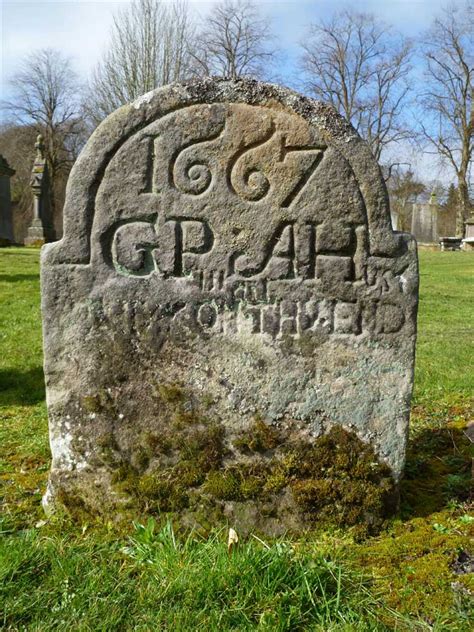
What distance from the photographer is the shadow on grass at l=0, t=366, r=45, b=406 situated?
454 centimetres

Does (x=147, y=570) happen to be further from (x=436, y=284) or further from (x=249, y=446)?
(x=436, y=284)

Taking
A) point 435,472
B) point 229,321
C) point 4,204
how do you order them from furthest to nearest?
point 4,204 → point 435,472 → point 229,321

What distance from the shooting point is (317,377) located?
2.67 m

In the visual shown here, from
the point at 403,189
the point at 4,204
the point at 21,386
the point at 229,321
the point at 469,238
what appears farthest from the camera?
the point at 403,189

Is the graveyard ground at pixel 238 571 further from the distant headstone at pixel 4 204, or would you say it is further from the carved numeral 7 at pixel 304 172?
the distant headstone at pixel 4 204

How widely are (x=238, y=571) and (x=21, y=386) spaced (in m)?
3.29

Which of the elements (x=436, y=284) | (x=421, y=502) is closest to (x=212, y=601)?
(x=421, y=502)

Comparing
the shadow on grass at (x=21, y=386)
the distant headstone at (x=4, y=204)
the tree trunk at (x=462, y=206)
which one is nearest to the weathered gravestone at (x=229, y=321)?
the shadow on grass at (x=21, y=386)

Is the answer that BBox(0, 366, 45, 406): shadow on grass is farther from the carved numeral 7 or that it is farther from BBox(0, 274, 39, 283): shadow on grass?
BBox(0, 274, 39, 283): shadow on grass

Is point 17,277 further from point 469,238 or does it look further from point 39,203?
point 469,238

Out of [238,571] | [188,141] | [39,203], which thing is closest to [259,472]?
[238,571]

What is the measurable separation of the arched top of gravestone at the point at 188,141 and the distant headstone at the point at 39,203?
21.2 m

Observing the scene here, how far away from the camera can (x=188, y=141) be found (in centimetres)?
257

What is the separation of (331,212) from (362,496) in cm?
132
